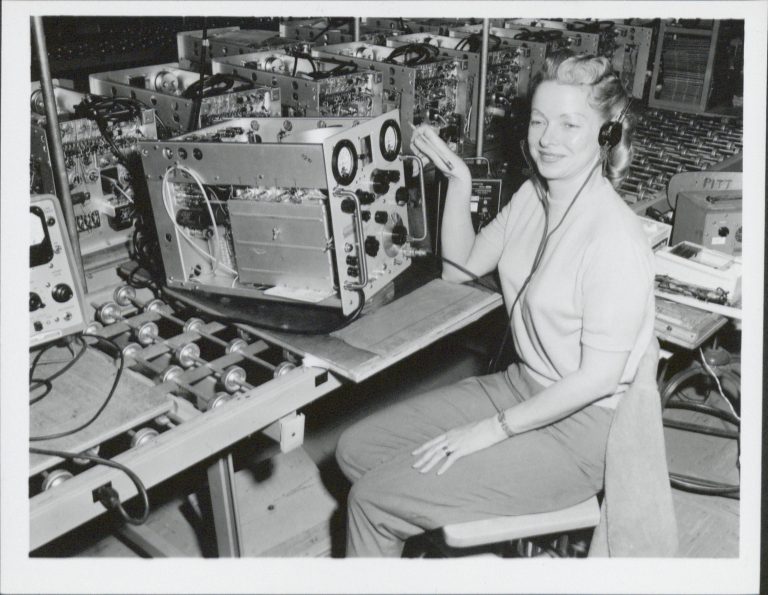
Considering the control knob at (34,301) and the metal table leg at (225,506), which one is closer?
the control knob at (34,301)

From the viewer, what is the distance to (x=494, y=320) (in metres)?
2.80

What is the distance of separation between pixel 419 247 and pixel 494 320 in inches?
30.3

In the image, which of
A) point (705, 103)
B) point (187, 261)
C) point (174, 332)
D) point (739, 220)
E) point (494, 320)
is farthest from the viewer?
point (705, 103)

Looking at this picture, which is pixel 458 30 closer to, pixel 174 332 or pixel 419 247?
pixel 419 247

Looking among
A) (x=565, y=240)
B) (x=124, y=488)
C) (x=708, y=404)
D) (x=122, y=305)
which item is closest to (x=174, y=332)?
(x=122, y=305)

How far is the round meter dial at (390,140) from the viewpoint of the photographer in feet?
5.71

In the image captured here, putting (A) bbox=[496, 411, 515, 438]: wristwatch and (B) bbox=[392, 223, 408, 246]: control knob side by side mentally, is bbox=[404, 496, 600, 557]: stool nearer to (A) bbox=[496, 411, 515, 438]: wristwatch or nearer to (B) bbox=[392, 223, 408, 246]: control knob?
(A) bbox=[496, 411, 515, 438]: wristwatch

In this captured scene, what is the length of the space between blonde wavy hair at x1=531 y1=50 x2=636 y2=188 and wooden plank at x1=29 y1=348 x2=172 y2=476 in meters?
1.06

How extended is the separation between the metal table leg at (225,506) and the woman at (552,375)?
0.27 m

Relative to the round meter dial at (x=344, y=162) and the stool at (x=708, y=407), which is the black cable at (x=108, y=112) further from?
the stool at (x=708, y=407)

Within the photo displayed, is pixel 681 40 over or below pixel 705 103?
over

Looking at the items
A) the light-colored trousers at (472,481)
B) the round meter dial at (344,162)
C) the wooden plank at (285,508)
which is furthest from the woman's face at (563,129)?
the wooden plank at (285,508)

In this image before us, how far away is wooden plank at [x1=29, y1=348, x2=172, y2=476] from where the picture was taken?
126 cm

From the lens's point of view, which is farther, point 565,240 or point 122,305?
point 122,305
